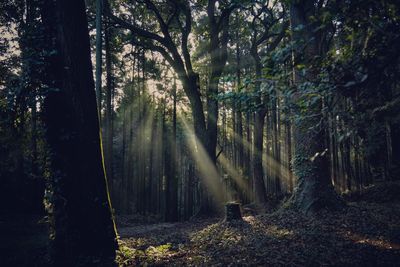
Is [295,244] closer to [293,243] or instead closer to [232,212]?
[293,243]

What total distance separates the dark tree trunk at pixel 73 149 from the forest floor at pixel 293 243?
77 cm

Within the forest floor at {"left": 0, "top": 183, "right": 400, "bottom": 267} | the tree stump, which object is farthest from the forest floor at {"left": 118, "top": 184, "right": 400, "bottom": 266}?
the tree stump

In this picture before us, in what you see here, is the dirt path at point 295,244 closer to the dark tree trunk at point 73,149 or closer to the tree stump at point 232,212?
the dark tree trunk at point 73,149

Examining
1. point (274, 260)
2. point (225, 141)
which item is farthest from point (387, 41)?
point (225, 141)

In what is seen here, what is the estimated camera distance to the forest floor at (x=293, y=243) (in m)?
5.22

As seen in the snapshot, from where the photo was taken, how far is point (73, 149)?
5.34 meters

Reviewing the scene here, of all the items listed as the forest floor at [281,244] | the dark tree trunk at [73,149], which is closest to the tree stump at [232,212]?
the forest floor at [281,244]

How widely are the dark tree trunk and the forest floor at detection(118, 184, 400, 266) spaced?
0.77 m

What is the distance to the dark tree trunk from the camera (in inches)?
205

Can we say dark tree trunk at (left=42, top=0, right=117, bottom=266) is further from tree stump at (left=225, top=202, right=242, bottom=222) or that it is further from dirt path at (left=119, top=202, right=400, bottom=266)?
tree stump at (left=225, top=202, right=242, bottom=222)

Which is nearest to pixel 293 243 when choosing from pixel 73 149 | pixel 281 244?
pixel 281 244

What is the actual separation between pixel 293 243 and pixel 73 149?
5.05m

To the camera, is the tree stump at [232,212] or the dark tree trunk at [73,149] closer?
the dark tree trunk at [73,149]

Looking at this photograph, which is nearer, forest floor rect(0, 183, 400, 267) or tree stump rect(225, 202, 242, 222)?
forest floor rect(0, 183, 400, 267)
